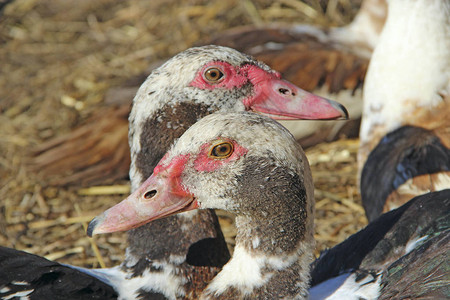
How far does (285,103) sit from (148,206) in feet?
2.67

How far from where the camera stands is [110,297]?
106 inches

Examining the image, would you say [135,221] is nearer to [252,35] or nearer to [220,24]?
[252,35]

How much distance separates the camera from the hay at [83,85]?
416 centimetres

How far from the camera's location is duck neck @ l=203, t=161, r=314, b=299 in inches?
94.8

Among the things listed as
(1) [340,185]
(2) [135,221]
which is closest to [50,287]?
(2) [135,221]

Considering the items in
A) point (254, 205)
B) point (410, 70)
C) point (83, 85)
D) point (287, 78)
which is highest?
point (254, 205)

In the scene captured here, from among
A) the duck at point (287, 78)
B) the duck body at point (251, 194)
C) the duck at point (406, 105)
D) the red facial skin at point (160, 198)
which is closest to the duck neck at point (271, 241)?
the duck body at point (251, 194)

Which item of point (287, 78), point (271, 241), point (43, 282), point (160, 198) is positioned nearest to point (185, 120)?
point (160, 198)

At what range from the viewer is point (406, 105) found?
364 centimetres

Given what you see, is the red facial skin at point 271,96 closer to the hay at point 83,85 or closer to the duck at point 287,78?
the hay at point 83,85

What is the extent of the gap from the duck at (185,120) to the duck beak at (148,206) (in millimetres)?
387

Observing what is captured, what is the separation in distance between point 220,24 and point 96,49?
1.04 metres

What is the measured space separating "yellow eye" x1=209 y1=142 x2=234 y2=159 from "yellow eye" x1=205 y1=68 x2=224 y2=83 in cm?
53

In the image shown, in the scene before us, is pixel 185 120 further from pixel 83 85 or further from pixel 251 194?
pixel 83 85
